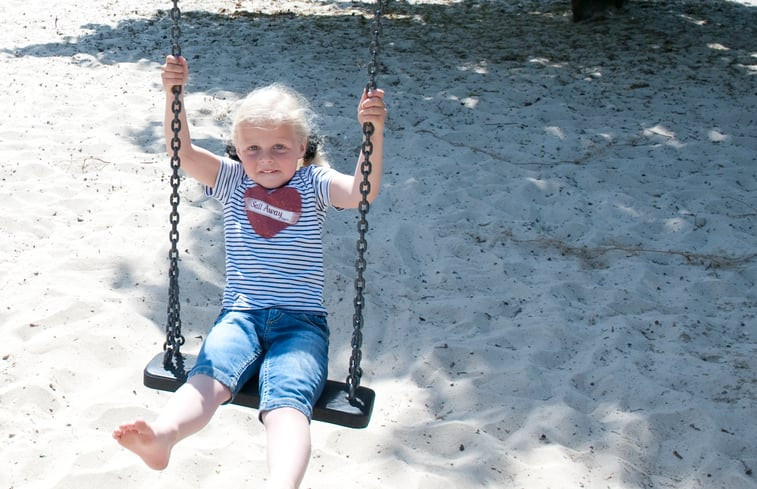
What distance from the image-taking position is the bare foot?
210 centimetres

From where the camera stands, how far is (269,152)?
2.69 metres

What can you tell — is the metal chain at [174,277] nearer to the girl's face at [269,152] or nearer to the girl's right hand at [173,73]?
the girl's right hand at [173,73]

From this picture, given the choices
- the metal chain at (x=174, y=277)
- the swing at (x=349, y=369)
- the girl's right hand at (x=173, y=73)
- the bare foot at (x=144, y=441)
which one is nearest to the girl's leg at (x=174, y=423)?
the bare foot at (x=144, y=441)

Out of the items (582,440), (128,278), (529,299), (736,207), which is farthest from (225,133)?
(582,440)

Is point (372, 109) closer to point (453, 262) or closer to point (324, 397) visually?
point (324, 397)

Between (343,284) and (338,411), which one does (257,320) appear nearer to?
(338,411)

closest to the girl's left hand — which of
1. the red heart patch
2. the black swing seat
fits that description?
the red heart patch

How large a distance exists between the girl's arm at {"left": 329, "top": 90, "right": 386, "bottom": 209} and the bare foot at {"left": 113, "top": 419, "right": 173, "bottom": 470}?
0.92 m

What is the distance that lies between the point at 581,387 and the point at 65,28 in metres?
7.14

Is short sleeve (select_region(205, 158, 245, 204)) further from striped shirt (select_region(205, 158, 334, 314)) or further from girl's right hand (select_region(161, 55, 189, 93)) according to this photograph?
girl's right hand (select_region(161, 55, 189, 93))

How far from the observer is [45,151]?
538 cm

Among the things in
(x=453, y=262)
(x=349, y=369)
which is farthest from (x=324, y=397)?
(x=453, y=262)

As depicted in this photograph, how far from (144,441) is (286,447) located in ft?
1.14

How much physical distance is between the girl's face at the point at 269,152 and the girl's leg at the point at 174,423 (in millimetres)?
692
